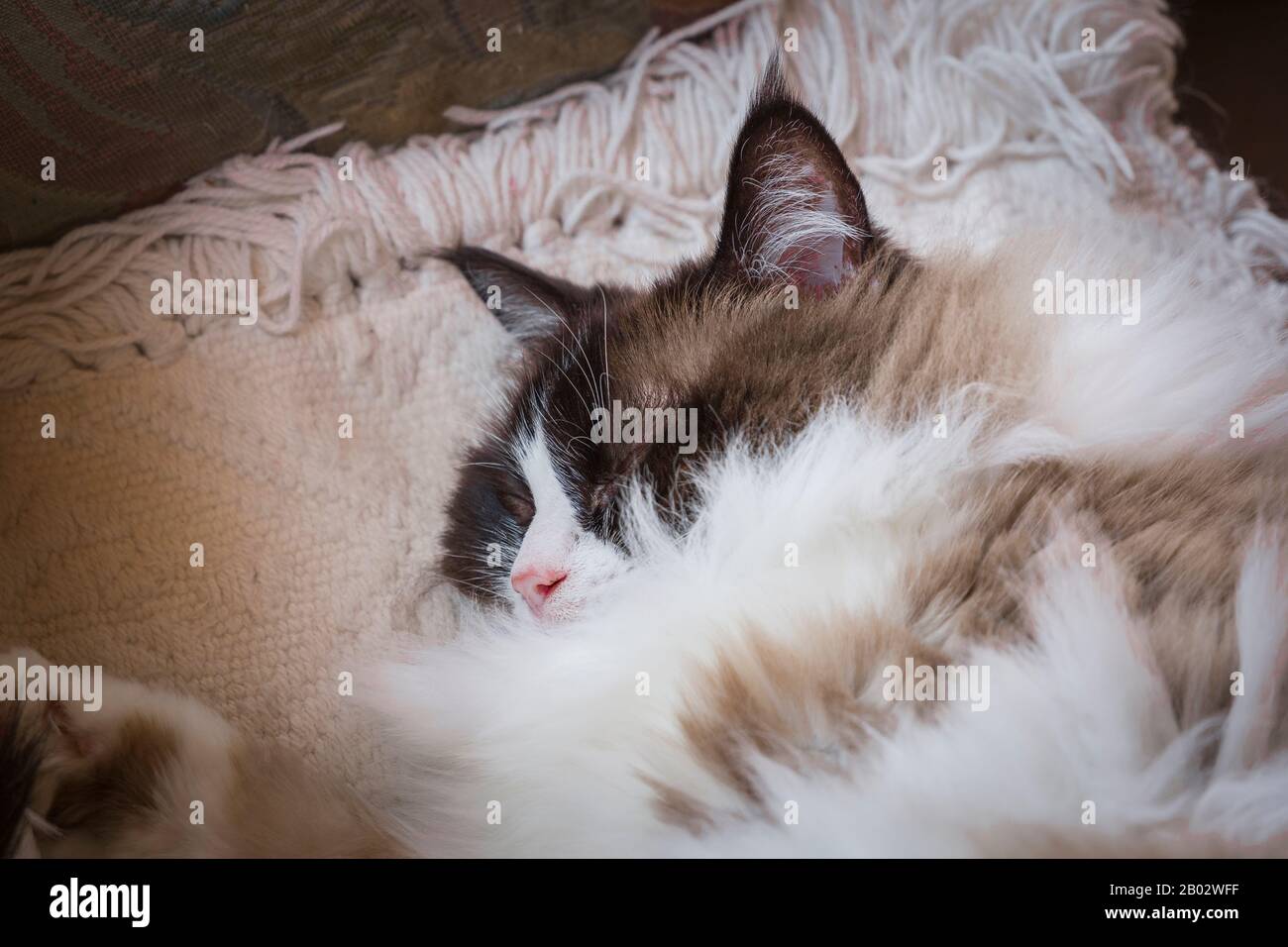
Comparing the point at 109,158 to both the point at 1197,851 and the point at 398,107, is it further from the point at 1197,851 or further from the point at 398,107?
the point at 1197,851

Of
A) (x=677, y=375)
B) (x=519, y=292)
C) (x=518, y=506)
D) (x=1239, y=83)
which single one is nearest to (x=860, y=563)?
(x=677, y=375)

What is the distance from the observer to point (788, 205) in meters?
0.89

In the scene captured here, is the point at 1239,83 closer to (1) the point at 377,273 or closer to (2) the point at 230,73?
(1) the point at 377,273

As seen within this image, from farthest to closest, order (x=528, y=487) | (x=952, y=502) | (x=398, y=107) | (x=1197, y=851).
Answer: (x=398, y=107) → (x=528, y=487) → (x=952, y=502) → (x=1197, y=851)

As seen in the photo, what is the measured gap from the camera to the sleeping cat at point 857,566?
735 millimetres

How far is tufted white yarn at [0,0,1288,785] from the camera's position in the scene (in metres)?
0.97

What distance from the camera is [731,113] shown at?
3.88ft

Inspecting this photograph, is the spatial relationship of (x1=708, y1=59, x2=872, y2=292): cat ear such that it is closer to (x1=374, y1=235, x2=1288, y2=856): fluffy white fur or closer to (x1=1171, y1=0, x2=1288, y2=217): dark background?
(x1=374, y1=235, x2=1288, y2=856): fluffy white fur

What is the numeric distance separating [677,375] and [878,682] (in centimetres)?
33

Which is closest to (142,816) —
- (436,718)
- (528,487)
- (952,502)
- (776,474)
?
(436,718)

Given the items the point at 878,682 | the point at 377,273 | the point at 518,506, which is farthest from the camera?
the point at 377,273

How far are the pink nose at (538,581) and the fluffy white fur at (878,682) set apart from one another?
0.04 metres

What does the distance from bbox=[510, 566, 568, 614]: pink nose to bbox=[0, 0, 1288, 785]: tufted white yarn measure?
0.49 feet
